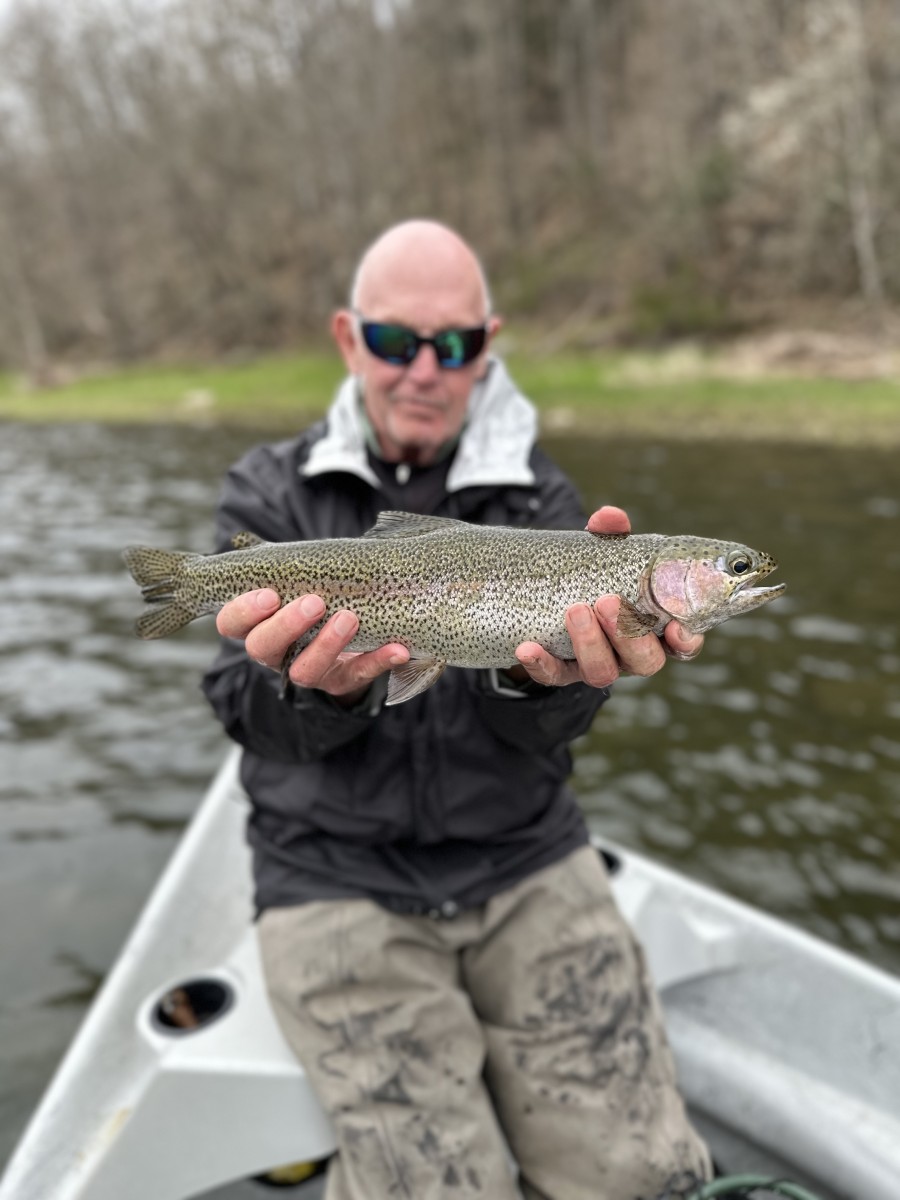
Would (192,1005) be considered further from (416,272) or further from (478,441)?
(416,272)

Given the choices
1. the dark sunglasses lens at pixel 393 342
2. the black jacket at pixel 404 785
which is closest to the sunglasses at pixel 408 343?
the dark sunglasses lens at pixel 393 342

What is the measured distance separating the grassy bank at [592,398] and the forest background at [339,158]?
406cm

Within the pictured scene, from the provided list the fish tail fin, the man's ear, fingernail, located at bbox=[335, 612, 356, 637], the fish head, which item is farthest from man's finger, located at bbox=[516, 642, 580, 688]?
the man's ear

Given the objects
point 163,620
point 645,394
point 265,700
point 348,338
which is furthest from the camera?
point 645,394

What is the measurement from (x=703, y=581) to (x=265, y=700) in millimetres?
1543

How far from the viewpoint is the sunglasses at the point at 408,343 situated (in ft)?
11.6

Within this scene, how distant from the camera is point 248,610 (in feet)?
8.78

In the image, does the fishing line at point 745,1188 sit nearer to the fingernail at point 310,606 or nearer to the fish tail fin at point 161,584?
the fingernail at point 310,606

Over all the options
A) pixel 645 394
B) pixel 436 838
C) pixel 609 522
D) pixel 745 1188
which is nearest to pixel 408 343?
pixel 609 522

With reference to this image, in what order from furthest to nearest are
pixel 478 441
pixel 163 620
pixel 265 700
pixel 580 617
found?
pixel 478 441, pixel 265 700, pixel 163 620, pixel 580 617

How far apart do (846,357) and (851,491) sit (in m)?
10.5

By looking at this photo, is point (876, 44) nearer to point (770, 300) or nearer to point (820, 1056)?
point (770, 300)

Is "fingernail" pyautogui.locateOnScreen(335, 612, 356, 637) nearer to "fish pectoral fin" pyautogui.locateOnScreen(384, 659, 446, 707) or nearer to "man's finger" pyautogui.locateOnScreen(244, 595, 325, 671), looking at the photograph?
"man's finger" pyautogui.locateOnScreen(244, 595, 325, 671)

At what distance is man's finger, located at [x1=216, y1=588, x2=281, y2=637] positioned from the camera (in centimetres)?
267
